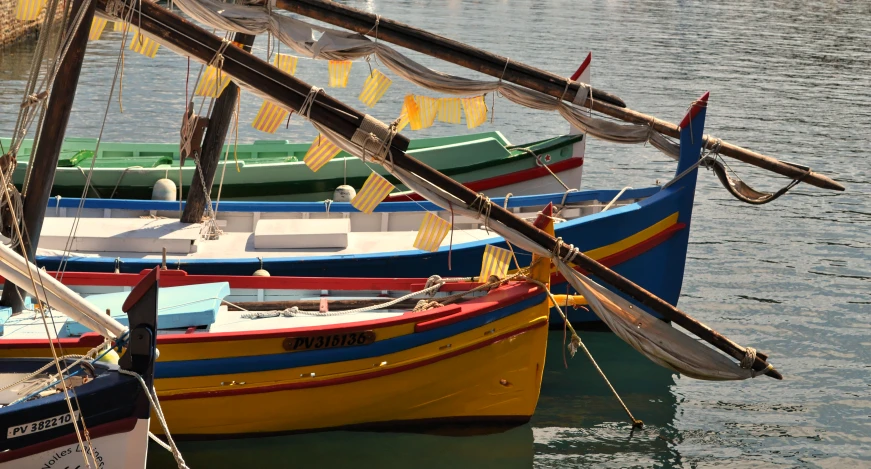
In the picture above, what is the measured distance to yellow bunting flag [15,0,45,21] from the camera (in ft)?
35.5

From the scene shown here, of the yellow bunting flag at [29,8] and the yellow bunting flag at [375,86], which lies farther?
the yellow bunting flag at [375,86]

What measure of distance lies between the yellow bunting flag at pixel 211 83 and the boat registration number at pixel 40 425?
392 centimetres

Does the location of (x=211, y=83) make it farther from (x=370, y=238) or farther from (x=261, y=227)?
(x=370, y=238)

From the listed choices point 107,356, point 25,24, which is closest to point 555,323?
point 107,356

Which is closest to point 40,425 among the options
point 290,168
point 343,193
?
point 343,193

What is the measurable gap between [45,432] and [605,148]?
21241 mm

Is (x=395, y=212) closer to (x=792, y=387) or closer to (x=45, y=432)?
(x=792, y=387)

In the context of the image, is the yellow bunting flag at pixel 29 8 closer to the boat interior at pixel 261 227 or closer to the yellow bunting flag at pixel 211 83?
the yellow bunting flag at pixel 211 83

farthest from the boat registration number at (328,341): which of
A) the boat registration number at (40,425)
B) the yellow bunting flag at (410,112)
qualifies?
the boat registration number at (40,425)

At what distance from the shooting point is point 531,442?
1176 cm

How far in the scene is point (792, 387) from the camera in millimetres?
13812

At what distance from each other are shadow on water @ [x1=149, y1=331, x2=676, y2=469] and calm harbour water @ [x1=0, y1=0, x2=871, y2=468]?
0.02 m

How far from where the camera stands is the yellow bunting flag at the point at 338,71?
13.0 meters

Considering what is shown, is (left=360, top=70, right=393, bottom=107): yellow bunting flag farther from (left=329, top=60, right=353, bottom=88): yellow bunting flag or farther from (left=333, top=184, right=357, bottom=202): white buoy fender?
(left=333, top=184, right=357, bottom=202): white buoy fender
